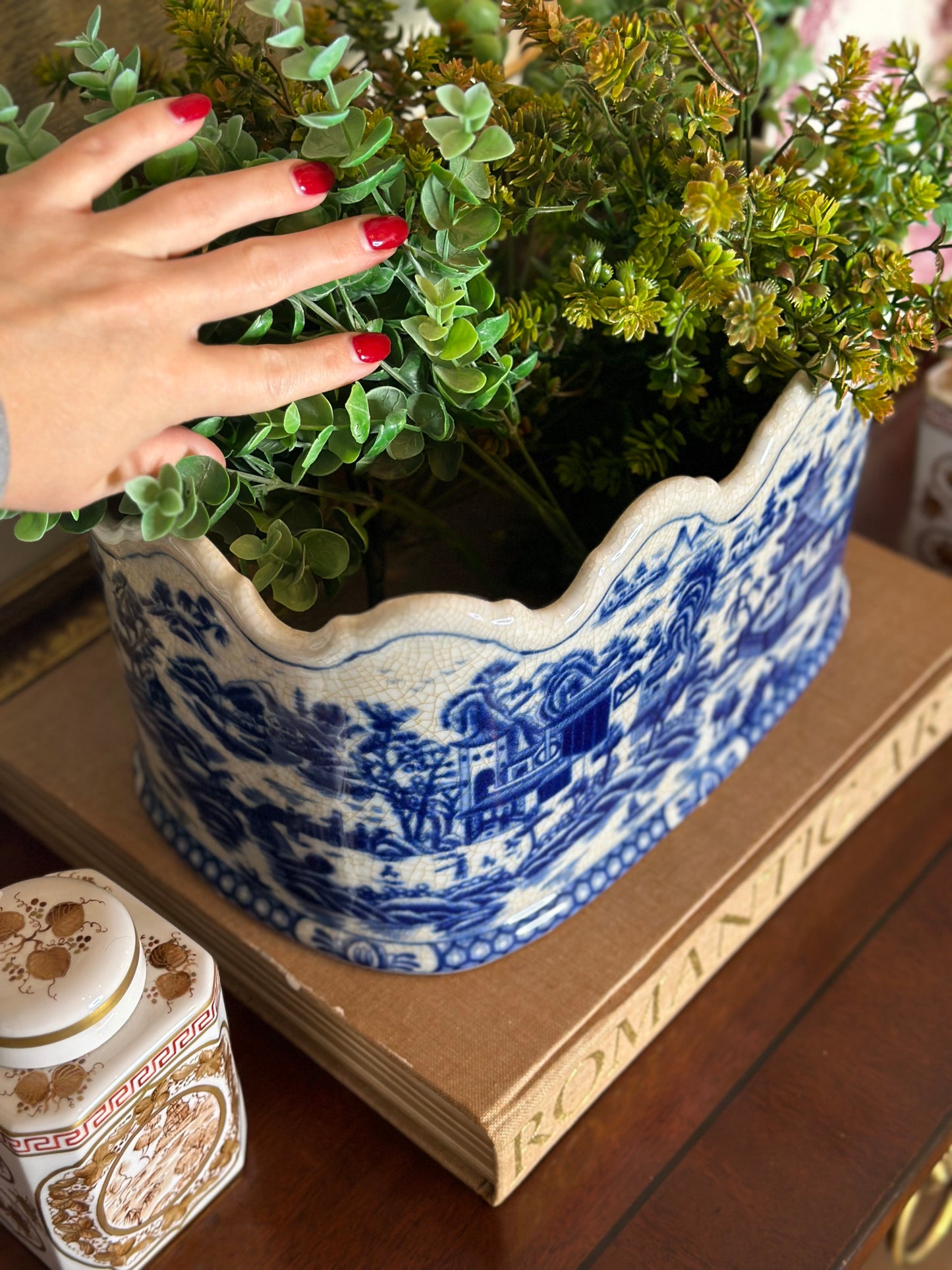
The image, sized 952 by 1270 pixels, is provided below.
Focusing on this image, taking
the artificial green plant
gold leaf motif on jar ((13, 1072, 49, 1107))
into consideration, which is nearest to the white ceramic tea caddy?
gold leaf motif on jar ((13, 1072, 49, 1107))

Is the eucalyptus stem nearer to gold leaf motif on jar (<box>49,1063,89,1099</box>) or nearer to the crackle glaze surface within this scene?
the crackle glaze surface

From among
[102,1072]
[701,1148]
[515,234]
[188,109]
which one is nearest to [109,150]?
[188,109]

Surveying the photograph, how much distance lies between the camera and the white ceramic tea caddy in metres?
0.30

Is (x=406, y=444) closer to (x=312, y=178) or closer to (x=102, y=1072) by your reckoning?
(x=312, y=178)

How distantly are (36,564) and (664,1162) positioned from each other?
0.33 meters

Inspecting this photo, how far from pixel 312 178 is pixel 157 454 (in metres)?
0.07

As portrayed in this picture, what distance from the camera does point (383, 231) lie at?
0.95 feet

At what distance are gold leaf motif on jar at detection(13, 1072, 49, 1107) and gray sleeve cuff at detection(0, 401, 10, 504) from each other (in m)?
0.15

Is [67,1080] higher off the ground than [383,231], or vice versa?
[383,231]

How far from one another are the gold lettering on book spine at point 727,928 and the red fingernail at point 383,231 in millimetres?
237

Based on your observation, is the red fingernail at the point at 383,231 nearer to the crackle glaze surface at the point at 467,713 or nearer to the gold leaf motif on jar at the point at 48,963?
the crackle glaze surface at the point at 467,713

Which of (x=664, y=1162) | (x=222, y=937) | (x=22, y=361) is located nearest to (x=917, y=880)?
(x=664, y=1162)

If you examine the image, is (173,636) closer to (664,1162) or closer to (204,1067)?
(204,1067)

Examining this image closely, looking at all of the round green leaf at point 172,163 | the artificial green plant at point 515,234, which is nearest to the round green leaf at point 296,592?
the artificial green plant at point 515,234
